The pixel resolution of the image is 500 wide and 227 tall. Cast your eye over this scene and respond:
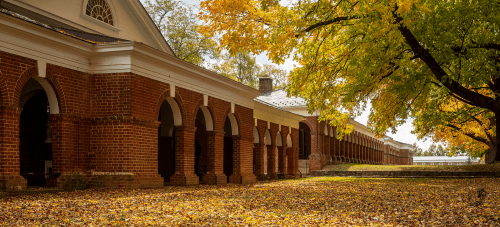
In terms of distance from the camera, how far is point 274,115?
28141 mm

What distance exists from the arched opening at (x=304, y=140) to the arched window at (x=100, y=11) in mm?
22953

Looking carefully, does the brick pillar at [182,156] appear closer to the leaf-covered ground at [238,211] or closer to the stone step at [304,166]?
the leaf-covered ground at [238,211]

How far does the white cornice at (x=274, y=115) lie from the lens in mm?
25438

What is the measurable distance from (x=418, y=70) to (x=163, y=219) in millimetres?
12943

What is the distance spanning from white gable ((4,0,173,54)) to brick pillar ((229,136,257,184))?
5029 millimetres

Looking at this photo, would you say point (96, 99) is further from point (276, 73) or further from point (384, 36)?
point (276, 73)

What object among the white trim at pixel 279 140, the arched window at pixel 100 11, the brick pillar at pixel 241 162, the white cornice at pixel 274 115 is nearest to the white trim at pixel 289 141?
the white cornice at pixel 274 115

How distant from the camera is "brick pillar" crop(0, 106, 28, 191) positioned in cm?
1152

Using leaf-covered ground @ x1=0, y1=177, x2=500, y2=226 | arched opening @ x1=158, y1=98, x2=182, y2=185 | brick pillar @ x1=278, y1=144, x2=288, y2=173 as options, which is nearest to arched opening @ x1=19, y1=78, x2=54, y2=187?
arched opening @ x1=158, y1=98, x2=182, y2=185

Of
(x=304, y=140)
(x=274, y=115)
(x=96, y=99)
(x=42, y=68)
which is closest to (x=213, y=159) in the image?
(x=96, y=99)

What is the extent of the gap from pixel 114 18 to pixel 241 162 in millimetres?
7715

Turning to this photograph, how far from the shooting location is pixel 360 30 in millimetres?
14828

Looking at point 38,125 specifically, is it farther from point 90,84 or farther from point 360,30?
point 360,30

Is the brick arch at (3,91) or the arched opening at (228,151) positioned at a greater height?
the brick arch at (3,91)
